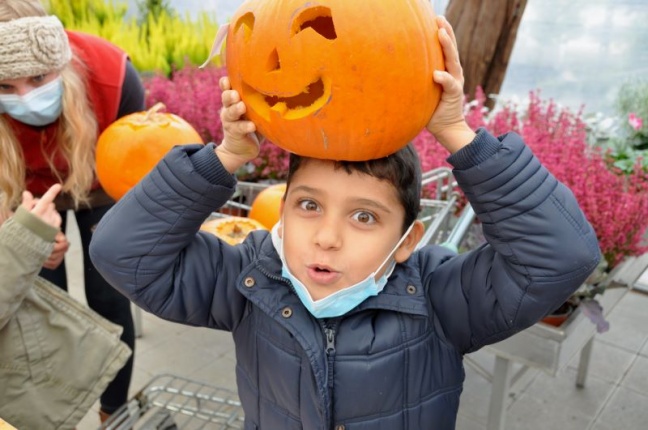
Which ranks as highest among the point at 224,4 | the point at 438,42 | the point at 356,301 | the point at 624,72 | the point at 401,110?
the point at 438,42

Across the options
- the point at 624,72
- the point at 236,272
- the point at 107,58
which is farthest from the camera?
the point at 624,72

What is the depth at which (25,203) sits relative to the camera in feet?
6.21

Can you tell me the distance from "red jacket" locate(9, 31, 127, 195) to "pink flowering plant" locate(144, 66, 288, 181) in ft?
3.27

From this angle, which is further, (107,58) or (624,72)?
(624,72)

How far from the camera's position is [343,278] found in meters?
1.41

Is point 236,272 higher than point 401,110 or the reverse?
the reverse

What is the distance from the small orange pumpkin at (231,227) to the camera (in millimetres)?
2535

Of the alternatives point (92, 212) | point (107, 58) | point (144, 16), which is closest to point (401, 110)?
point (107, 58)

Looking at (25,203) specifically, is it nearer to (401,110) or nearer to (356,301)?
(356,301)

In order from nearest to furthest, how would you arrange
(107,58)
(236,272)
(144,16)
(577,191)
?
(236,272) → (577,191) → (107,58) → (144,16)

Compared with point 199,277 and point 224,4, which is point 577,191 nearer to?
point 199,277

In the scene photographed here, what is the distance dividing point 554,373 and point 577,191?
668 millimetres

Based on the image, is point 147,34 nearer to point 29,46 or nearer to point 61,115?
point 61,115

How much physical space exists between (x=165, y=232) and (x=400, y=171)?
1.90ft
